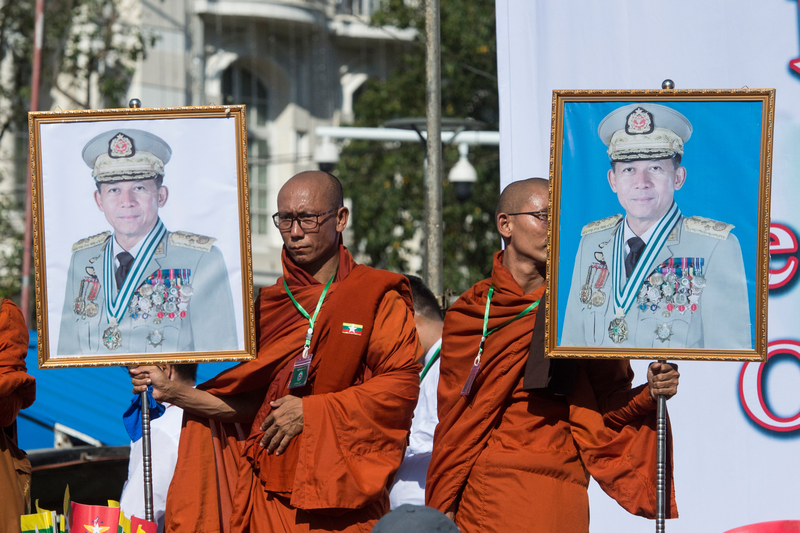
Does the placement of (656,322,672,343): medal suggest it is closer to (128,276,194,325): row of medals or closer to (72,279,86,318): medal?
(128,276,194,325): row of medals

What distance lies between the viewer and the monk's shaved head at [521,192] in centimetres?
333

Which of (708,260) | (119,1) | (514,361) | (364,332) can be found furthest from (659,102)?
(119,1)

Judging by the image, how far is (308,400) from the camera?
10.4 ft

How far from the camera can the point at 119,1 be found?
523 inches

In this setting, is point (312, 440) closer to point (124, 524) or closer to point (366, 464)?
point (366, 464)

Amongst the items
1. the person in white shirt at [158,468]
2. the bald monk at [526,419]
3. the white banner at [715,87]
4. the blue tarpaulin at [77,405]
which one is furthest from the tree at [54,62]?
the bald monk at [526,419]

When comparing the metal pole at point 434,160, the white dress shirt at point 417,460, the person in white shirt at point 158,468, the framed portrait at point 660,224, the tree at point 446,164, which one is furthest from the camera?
the tree at point 446,164

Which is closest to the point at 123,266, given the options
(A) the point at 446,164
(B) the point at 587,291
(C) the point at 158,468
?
(C) the point at 158,468

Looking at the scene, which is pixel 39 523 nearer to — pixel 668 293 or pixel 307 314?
pixel 307 314

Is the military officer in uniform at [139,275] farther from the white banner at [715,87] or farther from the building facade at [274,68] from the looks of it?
the building facade at [274,68]

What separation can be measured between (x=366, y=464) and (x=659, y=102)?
147 centimetres

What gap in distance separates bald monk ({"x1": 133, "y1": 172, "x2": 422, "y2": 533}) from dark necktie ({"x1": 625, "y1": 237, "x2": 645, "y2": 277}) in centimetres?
80

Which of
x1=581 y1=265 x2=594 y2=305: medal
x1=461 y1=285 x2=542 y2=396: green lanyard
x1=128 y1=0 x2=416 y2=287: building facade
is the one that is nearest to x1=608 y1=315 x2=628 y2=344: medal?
x1=581 y1=265 x2=594 y2=305: medal

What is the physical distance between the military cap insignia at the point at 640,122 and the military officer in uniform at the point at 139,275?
4.44 feet
